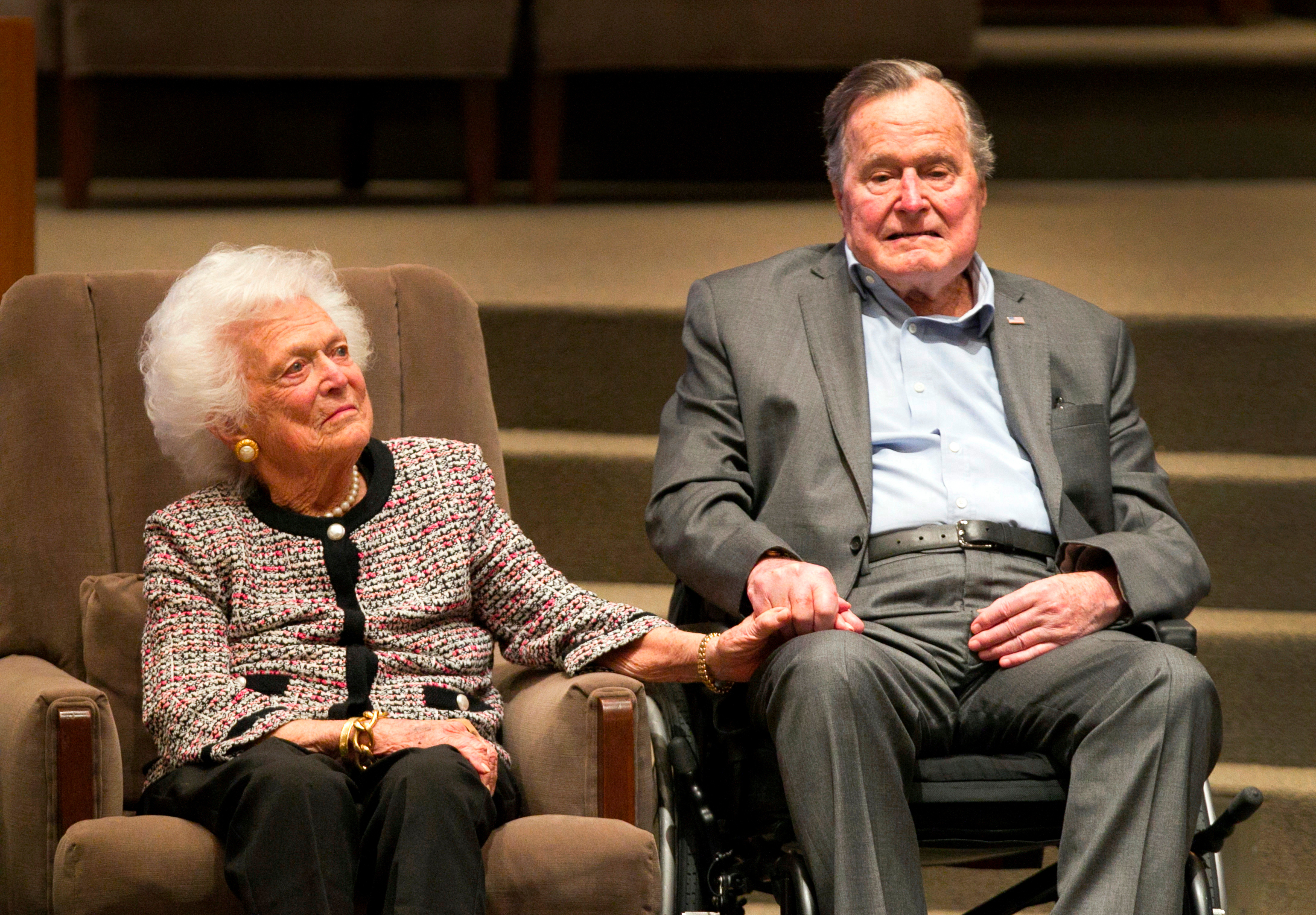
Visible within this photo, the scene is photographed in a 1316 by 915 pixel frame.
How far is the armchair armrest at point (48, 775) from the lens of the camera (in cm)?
190

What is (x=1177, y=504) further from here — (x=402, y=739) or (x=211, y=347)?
(x=211, y=347)

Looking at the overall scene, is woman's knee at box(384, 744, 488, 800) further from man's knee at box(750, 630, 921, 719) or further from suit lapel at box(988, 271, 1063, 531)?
suit lapel at box(988, 271, 1063, 531)

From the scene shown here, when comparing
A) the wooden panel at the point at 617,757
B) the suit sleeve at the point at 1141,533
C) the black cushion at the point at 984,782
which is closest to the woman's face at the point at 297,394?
the wooden panel at the point at 617,757

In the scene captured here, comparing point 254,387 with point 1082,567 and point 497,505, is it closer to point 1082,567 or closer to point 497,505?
point 497,505

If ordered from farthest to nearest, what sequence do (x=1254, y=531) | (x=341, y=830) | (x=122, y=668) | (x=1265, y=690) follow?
(x=1254, y=531), (x=1265, y=690), (x=122, y=668), (x=341, y=830)

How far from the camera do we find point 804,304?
2.45 m

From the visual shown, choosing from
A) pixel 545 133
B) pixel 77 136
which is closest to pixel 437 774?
pixel 545 133

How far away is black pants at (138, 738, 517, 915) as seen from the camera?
181cm

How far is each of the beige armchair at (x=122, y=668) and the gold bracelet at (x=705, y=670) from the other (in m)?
0.12

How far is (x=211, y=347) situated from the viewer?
2.18 meters

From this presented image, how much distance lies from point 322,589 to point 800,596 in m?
0.63

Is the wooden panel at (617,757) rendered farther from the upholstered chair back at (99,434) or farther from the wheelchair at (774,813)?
the upholstered chair back at (99,434)

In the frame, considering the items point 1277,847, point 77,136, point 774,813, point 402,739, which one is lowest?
point 1277,847

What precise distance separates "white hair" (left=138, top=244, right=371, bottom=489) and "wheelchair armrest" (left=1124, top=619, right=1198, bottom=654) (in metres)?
1.14
